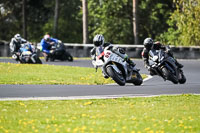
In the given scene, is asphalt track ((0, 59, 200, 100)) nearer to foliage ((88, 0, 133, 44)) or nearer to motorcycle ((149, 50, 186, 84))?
motorcycle ((149, 50, 186, 84))

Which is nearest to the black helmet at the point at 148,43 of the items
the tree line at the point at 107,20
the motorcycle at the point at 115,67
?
the motorcycle at the point at 115,67

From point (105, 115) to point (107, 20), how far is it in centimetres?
4638

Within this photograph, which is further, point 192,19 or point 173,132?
point 192,19

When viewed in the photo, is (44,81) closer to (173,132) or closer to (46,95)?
(46,95)

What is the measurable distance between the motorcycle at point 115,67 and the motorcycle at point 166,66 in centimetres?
103

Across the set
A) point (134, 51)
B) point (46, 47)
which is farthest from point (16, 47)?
point (134, 51)

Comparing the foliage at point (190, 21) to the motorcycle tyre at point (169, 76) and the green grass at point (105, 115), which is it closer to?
the motorcycle tyre at point (169, 76)

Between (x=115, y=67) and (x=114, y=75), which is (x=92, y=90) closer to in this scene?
(x=114, y=75)

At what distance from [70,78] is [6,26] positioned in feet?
160

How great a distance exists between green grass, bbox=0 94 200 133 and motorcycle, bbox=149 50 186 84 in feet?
14.3

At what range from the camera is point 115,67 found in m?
20.4

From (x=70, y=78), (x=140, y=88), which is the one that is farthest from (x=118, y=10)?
(x=140, y=88)

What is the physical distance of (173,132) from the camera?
1141cm

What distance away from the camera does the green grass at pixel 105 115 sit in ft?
38.6
